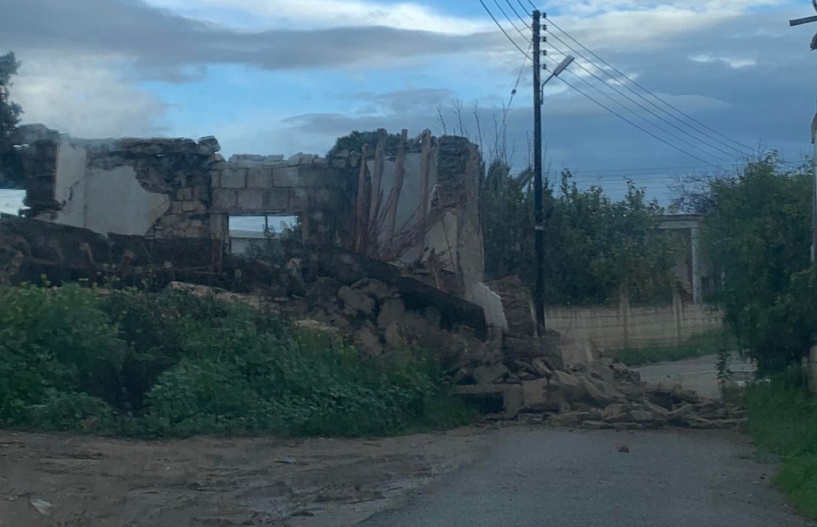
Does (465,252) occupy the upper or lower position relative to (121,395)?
upper

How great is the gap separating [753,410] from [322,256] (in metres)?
7.33

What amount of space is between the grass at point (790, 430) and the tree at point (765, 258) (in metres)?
0.45

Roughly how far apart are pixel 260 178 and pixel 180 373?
8.75 m

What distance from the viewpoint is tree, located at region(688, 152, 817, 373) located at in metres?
14.9

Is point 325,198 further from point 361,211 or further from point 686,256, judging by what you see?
point 686,256

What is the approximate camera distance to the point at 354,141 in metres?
28.8

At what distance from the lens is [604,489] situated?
1024 cm

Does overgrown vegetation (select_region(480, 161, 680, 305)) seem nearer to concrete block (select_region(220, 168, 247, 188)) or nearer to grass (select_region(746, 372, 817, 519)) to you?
concrete block (select_region(220, 168, 247, 188))

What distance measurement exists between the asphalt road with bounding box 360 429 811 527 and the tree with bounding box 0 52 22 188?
491 inches

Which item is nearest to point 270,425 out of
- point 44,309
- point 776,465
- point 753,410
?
point 44,309

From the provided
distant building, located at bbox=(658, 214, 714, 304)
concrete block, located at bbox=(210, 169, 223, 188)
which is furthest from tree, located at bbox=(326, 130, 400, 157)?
distant building, located at bbox=(658, 214, 714, 304)

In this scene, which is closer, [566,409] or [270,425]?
[270,425]

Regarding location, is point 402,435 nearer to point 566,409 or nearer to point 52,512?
point 566,409

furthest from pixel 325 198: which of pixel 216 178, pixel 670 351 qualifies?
pixel 670 351
